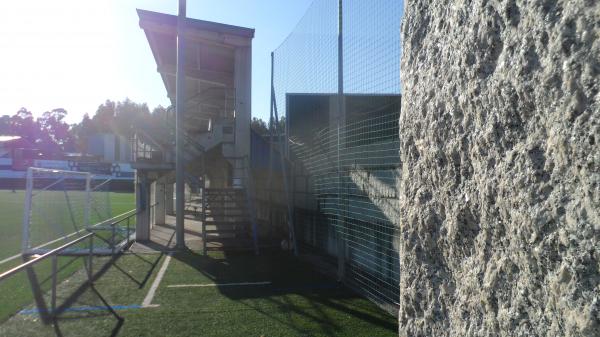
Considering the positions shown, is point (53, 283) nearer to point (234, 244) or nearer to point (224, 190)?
point (234, 244)

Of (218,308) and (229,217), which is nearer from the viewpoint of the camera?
(218,308)

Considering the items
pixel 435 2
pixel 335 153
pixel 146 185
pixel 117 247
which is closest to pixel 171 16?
pixel 146 185

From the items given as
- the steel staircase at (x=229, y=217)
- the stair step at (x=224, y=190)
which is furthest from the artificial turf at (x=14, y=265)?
the stair step at (x=224, y=190)

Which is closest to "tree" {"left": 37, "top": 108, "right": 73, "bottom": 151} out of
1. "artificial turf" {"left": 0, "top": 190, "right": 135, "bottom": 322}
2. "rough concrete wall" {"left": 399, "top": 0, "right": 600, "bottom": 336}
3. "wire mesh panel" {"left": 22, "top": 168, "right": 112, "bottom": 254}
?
"artificial turf" {"left": 0, "top": 190, "right": 135, "bottom": 322}

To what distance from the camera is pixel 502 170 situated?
164 centimetres

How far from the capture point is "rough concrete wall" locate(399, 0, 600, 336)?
52.7 inches

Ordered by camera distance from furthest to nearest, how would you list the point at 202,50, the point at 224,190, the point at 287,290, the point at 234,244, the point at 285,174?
the point at 202,50 < the point at 224,190 < the point at 234,244 < the point at 285,174 < the point at 287,290

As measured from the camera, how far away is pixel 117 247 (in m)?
12.0

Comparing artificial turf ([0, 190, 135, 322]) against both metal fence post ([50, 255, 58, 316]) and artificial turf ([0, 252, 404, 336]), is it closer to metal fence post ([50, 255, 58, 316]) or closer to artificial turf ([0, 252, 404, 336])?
metal fence post ([50, 255, 58, 316])

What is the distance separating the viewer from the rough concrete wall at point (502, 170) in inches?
52.7

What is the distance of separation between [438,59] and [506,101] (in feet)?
1.68

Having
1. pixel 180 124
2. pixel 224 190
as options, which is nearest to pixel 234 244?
pixel 224 190

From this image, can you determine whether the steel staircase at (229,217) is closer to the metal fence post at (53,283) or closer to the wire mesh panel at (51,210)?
the wire mesh panel at (51,210)

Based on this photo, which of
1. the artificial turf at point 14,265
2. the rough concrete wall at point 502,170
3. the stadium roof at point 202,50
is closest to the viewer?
the rough concrete wall at point 502,170
